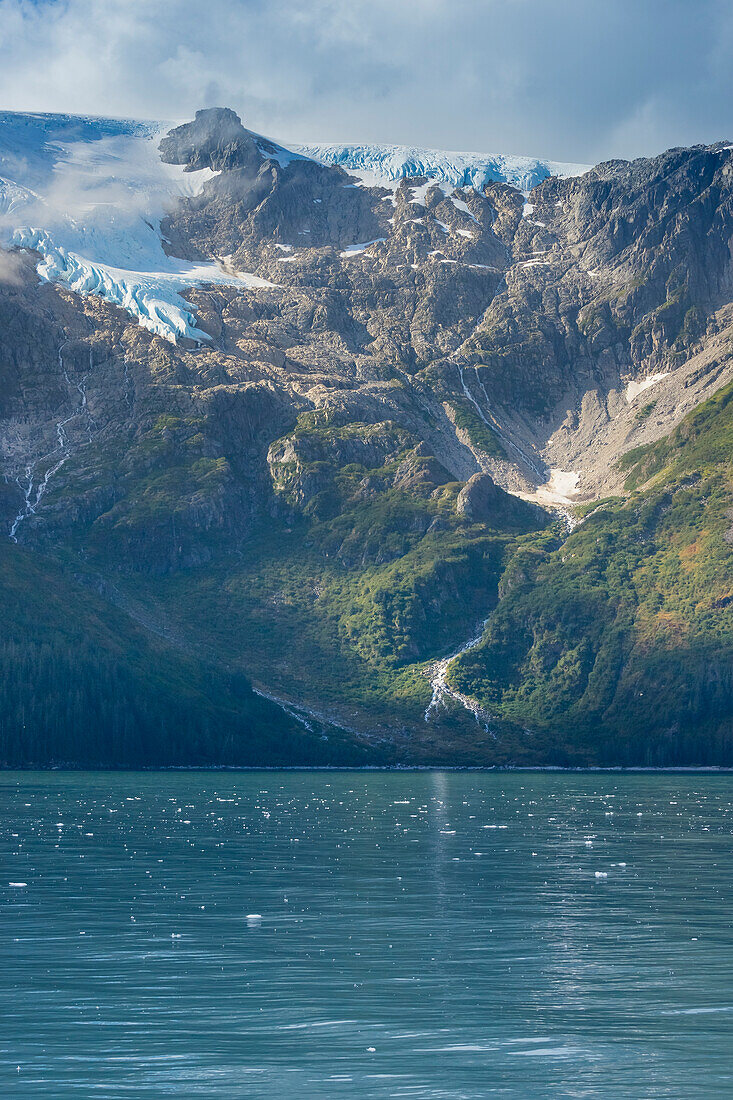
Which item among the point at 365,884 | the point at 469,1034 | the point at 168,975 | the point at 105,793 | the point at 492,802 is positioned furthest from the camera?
the point at 105,793

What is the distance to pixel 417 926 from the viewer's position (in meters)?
61.1

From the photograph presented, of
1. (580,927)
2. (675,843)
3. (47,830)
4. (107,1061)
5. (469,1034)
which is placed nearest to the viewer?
(107,1061)

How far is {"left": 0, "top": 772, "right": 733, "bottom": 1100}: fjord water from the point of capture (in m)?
37.9

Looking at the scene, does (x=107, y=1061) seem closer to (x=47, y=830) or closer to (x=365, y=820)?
(x=47, y=830)

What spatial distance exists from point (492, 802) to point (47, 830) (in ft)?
215

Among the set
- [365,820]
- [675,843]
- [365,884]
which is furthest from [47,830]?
[675,843]

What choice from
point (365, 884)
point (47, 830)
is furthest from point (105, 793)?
point (365, 884)

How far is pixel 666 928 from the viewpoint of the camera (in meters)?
61.0

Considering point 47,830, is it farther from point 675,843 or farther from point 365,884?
point 675,843

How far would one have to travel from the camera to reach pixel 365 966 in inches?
2034

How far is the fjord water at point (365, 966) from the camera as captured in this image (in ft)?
124

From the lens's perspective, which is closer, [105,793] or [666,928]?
[666,928]

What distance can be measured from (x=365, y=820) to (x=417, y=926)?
6266cm

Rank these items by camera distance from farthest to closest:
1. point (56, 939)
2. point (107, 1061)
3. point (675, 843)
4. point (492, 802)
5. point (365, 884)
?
1. point (492, 802)
2. point (675, 843)
3. point (365, 884)
4. point (56, 939)
5. point (107, 1061)
